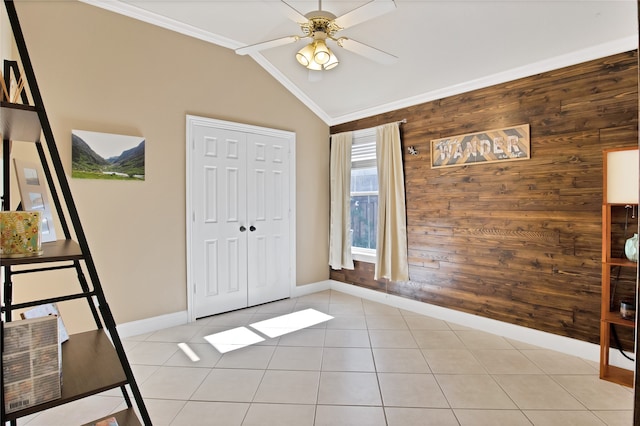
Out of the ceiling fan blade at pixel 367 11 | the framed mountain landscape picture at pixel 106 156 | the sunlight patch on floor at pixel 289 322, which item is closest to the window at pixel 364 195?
the sunlight patch on floor at pixel 289 322

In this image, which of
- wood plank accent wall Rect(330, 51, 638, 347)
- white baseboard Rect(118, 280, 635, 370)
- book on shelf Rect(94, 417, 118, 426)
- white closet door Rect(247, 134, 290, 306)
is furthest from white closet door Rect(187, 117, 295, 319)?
book on shelf Rect(94, 417, 118, 426)

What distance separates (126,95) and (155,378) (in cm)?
259

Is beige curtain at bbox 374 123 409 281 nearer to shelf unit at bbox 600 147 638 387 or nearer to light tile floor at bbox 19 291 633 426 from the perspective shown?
light tile floor at bbox 19 291 633 426

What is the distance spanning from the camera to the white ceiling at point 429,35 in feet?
8.41

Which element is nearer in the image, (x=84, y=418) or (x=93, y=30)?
(x=84, y=418)

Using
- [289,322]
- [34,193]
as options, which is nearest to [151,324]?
[289,322]

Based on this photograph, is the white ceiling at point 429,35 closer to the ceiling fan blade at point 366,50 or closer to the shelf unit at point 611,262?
the ceiling fan blade at point 366,50

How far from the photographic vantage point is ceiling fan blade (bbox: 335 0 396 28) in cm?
193

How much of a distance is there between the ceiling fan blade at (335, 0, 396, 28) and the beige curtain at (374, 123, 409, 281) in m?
2.05

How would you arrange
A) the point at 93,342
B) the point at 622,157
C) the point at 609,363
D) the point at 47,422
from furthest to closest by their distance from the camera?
the point at 609,363
the point at 622,157
the point at 47,422
the point at 93,342

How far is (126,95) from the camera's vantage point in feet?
10.7

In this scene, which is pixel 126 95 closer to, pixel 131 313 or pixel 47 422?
pixel 131 313

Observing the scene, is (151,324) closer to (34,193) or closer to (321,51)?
(34,193)

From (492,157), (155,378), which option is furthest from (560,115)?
(155,378)
